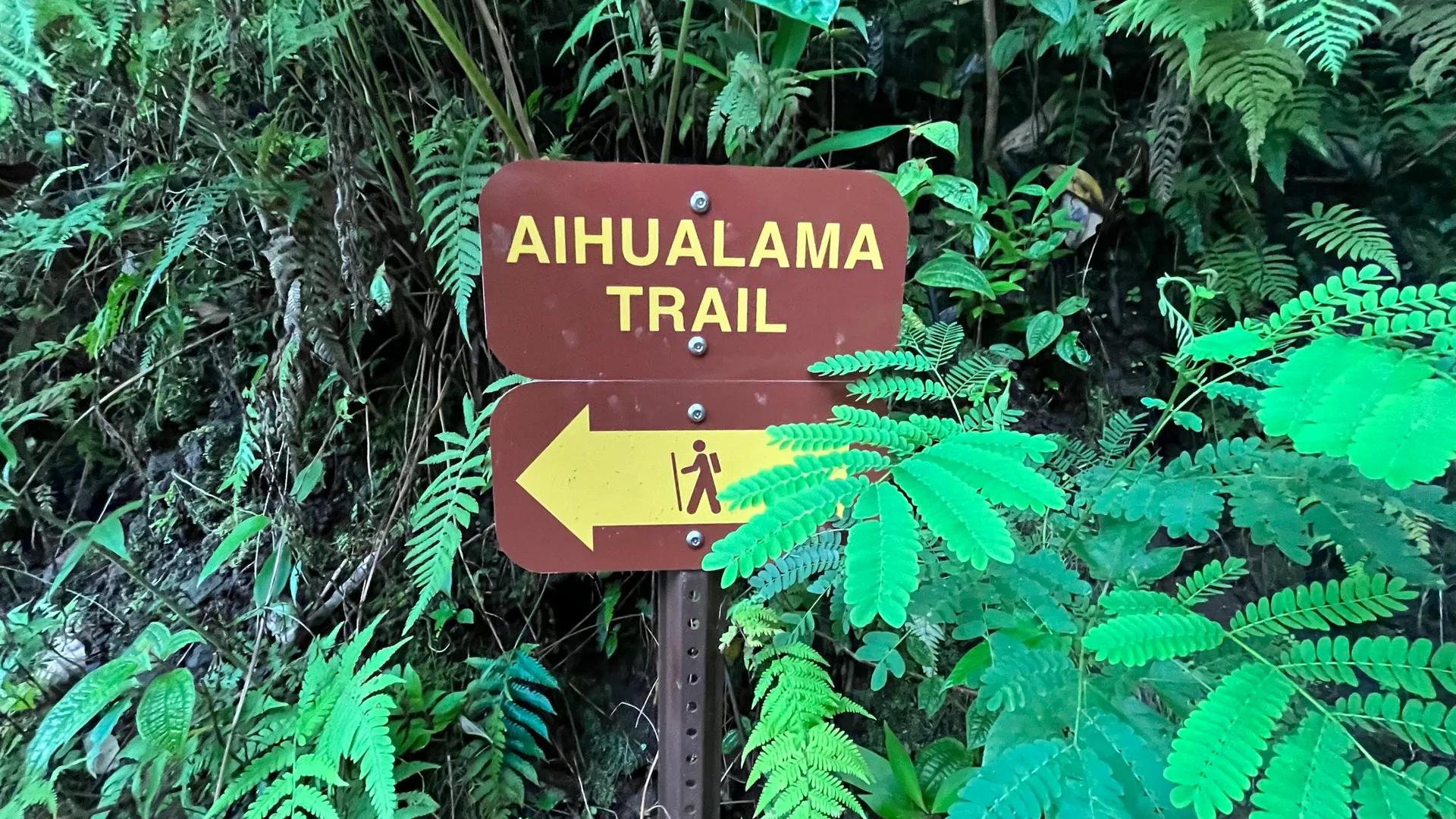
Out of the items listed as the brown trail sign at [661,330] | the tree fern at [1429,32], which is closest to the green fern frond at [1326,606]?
the brown trail sign at [661,330]

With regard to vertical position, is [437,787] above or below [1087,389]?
below

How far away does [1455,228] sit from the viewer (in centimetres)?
153

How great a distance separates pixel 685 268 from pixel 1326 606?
2.49 ft

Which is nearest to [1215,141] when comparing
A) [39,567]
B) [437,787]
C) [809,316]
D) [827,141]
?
Result: [827,141]

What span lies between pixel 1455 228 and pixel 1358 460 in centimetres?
163

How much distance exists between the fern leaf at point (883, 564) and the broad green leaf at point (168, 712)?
3.57ft

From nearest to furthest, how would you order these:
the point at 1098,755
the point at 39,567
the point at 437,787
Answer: the point at 1098,755
the point at 437,787
the point at 39,567

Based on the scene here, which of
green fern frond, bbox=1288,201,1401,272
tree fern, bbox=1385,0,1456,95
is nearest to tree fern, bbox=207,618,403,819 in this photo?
green fern frond, bbox=1288,201,1401,272

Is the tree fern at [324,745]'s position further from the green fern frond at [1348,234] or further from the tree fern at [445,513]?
the green fern frond at [1348,234]

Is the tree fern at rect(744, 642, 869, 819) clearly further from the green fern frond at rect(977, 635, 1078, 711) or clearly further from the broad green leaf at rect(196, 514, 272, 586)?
the broad green leaf at rect(196, 514, 272, 586)

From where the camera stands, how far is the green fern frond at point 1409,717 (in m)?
0.57

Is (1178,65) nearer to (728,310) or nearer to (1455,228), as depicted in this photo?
(1455,228)

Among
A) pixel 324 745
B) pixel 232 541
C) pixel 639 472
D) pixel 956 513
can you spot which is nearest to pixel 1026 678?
pixel 956 513

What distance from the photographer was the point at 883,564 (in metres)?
0.54
